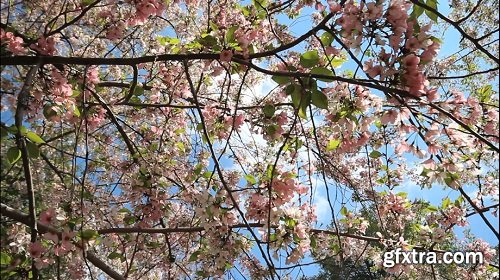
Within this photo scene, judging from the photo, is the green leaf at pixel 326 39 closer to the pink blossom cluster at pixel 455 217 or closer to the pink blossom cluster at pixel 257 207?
the pink blossom cluster at pixel 257 207

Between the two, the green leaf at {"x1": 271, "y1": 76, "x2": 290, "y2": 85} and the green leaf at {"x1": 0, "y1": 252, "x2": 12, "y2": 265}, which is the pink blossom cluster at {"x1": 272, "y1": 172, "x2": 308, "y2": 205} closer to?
the green leaf at {"x1": 271, "y1": 76, "x2": 290, "y2": 85}

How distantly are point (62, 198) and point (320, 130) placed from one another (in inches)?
72.1

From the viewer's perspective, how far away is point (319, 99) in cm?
153

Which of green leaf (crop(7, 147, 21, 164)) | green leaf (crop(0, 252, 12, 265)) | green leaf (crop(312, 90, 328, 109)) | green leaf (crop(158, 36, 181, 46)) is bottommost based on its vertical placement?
green leaf (crop(0, 252, 12, 265))

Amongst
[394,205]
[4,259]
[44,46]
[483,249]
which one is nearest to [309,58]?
[44,46]

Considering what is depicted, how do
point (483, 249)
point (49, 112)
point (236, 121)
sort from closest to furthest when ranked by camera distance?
point (49, 112) → point (236, 121) → point (483, 249)

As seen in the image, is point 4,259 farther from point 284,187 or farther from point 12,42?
point 284,187

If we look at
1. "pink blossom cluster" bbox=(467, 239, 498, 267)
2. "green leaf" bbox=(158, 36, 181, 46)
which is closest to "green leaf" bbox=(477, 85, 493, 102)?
"pink blossom cluster" bbox=(467, 239, 498, 267)

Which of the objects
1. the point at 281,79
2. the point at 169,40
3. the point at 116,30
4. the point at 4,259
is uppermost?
the point at 116,30

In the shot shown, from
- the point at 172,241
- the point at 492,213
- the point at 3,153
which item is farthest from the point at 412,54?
the point at 172,241

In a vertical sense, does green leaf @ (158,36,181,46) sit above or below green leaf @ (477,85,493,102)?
above

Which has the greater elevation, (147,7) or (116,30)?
(116,30)

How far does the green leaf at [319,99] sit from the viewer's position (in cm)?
152

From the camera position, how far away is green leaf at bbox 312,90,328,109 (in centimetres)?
152
